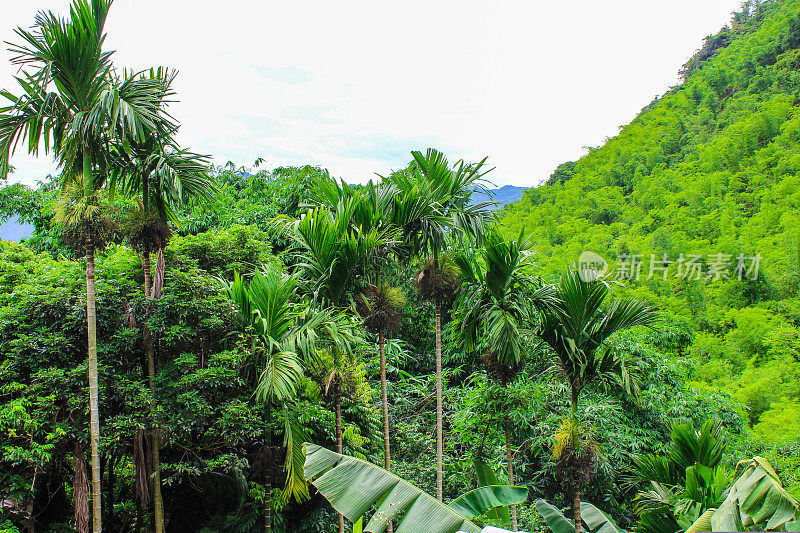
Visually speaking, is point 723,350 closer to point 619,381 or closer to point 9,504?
point 619,381

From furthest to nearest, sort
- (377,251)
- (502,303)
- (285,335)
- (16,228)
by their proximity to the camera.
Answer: (16,228) < (502,303) < (377,251) < (285,335)

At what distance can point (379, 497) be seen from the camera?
14.1 ft

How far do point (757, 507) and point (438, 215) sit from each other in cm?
432

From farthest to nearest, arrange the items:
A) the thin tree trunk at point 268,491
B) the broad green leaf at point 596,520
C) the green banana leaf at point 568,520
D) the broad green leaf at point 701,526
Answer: the thin tree trunk at point 268,491
the green banana leaf at point 568,520
the broad green leaf at point 596,520
the broad green leaf at point 701,526

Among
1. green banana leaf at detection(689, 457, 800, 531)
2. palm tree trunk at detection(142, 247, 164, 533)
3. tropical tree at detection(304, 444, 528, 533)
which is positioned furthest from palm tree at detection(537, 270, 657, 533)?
palm tree trunk at detection(142, 247, 164, 533)

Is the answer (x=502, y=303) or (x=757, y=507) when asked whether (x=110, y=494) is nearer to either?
(x=502, y=303)

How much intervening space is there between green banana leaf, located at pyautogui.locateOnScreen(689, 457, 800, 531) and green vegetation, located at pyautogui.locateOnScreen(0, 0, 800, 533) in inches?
0.6

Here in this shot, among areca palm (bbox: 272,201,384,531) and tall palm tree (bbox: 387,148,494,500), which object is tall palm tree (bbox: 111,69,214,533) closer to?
areca palm (bbox: 272,201,384,531)

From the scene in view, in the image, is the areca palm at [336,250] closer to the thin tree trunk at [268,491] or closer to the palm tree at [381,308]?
the palm tree at [381,308]

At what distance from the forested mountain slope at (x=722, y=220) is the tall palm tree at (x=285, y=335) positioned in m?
3.21

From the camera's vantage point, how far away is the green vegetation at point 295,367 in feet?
15.6

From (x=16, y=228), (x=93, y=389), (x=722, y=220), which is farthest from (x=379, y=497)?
(x=722, y=220)

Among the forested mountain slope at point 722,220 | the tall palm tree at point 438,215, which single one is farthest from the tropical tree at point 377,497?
the forested mountain slope at point 722,220

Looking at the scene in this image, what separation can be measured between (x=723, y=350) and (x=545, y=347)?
9980 millimetres
